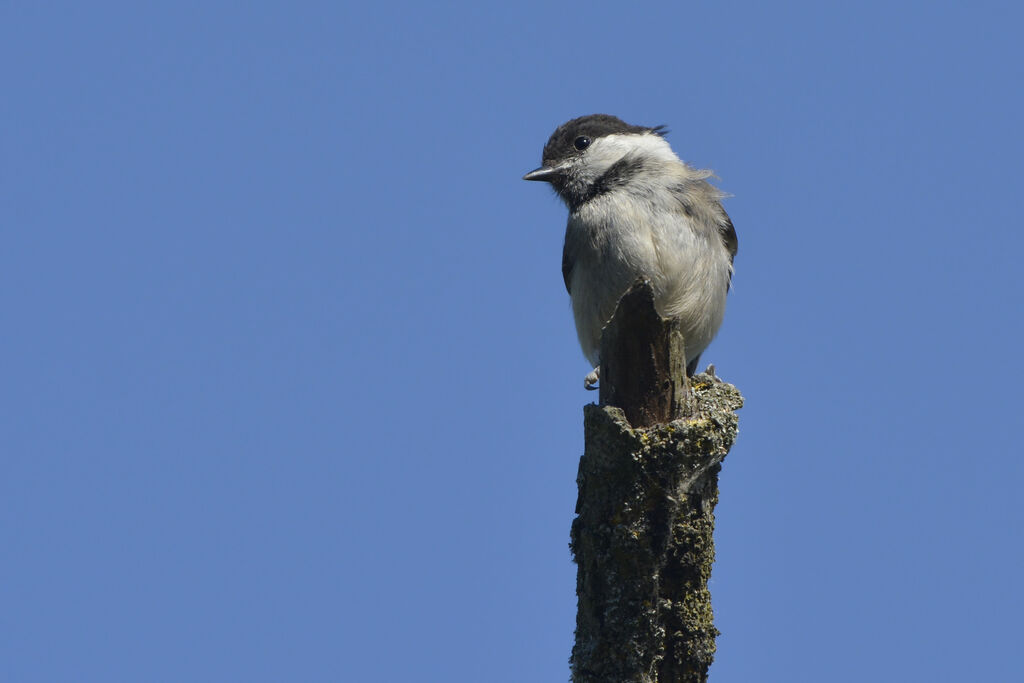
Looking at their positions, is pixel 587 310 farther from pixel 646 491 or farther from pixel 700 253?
pixel 646 491

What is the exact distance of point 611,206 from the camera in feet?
26.9

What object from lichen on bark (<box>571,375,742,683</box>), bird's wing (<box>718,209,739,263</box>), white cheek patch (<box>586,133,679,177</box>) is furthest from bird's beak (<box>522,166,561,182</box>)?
lichen on bark (<box>571,375,742,683</box>)

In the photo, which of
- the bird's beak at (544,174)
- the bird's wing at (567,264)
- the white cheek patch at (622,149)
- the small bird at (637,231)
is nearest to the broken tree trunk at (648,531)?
the small bird at (637,231)

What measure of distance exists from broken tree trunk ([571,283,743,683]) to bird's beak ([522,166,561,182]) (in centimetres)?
374

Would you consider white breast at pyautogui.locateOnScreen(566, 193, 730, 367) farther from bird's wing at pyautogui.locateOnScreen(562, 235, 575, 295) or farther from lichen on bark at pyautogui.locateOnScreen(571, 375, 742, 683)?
lichen on bark at pyautogui.locateOnScreen(571, 375, 742, 683)

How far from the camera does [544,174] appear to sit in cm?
899

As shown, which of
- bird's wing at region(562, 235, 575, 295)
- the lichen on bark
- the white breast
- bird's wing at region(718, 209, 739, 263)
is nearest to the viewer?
the lichen on bark

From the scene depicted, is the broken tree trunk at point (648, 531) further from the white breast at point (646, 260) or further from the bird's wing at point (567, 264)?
the bird's wing at point (567, 264)

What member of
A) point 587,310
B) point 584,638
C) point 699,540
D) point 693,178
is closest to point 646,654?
point 584,638

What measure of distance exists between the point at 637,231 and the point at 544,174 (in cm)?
139

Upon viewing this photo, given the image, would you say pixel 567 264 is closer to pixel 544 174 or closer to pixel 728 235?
pixel 544 174

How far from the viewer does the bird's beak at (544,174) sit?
8.95 m

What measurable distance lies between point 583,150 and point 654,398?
4.03 metres

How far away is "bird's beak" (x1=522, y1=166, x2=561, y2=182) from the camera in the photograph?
29.4 feet
